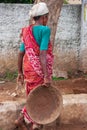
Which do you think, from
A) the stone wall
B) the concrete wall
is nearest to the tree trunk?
the concrete wall

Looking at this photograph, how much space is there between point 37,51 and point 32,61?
0.13 metres

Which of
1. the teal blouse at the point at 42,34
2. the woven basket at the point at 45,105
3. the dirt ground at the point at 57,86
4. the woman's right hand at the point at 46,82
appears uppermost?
the teal blouse at the point at 42,34

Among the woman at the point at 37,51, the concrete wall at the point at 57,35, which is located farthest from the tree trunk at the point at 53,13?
the concrete wall at the point at 57,35

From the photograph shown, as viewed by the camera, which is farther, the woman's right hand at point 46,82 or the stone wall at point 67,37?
the stone wall at point 67,37

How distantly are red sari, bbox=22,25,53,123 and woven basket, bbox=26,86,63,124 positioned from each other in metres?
0.14

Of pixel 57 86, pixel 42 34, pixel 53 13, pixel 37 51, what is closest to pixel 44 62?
pixel 37 51

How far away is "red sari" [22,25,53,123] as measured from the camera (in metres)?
4.64

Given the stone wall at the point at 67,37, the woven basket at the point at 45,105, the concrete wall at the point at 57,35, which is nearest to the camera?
the woven basket at the point at 45,105

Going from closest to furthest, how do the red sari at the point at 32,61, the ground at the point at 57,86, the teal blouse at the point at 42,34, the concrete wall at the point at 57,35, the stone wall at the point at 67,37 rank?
1. the teal blouse at the point at 42,34
2. the red sari at the point at 32,61
3. the ground at the point at 57,86
4. the concrete wall at the point at 57,35
5. the stone wall at the point at 67,37

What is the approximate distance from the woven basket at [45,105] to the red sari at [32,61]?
0.47 feet

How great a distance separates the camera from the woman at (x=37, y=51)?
452 cm

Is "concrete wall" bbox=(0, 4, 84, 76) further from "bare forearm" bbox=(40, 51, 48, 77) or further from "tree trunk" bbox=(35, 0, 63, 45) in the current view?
"bare forearm" bbox=(40, 51, 48, 77)

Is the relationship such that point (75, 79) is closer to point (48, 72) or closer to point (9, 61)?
point (9, 61)

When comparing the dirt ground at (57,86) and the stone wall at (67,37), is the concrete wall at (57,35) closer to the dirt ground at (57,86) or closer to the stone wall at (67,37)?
the stone wall at (67,37)
